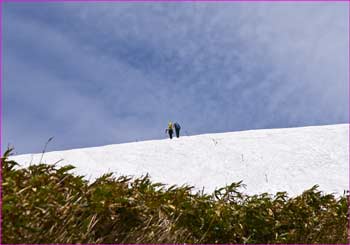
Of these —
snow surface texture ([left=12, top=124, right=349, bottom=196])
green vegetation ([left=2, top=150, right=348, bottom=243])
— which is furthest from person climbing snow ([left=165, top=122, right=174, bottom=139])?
green vegetation ([left=2, top=150, right=348, bottom=243])

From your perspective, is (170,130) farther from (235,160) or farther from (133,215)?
(133,215)

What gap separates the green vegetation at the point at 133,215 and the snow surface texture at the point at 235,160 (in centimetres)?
517

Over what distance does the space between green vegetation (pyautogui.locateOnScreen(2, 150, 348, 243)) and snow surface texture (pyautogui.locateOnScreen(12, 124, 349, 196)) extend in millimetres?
5167

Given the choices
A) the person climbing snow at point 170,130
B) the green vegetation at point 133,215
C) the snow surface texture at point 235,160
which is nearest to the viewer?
the green vegetation at point 133,215

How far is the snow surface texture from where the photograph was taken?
13.4m

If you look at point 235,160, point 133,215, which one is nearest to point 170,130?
point 235,160

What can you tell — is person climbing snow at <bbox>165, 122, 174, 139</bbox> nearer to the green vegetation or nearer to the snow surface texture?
the snow surface texture

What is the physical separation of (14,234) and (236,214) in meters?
3.29

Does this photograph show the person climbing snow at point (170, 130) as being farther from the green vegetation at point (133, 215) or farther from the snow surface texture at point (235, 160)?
the green vegetation at point (133, 215)

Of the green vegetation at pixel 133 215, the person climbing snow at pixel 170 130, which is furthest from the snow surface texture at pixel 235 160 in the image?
the green vegetation at pixel 133 215

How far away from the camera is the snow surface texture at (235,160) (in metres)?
13.4

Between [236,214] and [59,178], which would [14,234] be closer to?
[59,178]

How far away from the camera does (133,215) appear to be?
5.44 meters

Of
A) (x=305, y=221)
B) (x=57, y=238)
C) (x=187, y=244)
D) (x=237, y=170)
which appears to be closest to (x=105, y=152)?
(x=237, y=170)
